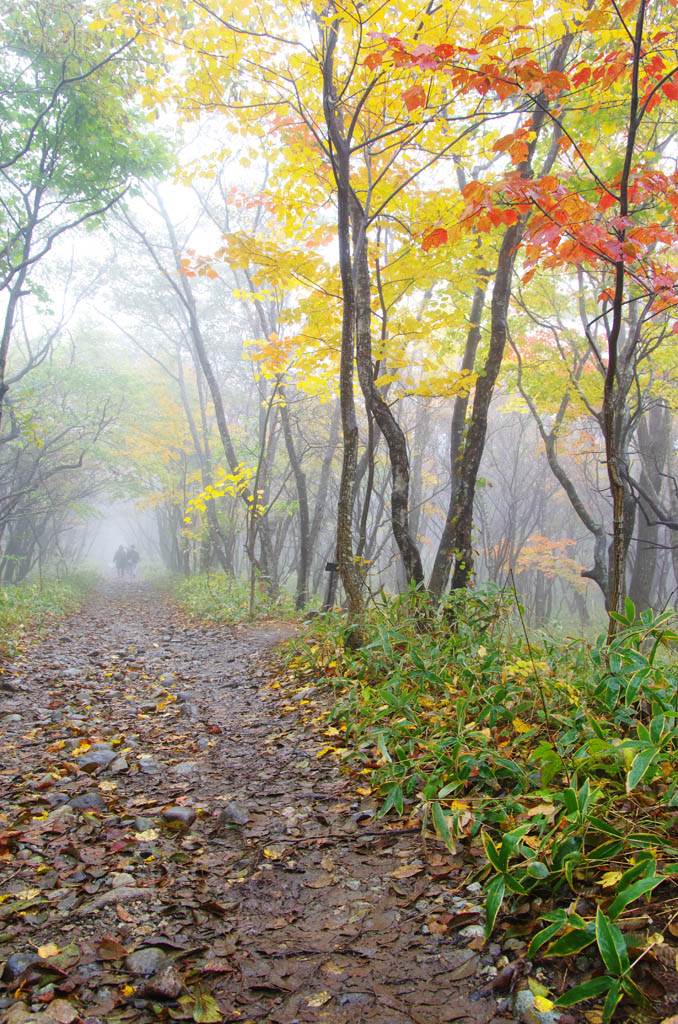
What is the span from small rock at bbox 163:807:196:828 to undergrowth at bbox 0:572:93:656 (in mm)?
4213

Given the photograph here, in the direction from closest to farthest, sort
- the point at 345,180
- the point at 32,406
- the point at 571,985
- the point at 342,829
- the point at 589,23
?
the point at 571,985, the point at 342,829, the point at 589,23, the point at 345,180, the point at 32,406

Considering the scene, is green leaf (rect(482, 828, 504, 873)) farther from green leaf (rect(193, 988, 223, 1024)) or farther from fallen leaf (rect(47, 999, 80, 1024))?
fallen leaf (rect(47, 999, 80, 1024))

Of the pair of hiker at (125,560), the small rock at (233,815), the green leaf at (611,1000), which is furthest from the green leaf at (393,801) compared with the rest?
the pair of hiker at (125,560)

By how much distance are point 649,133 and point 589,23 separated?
14.7ft

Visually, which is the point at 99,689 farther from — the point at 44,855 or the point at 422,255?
the point at 422,255

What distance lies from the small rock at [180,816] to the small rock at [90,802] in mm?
370

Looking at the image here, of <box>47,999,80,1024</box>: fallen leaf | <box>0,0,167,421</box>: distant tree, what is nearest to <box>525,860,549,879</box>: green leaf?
<box>47,999,80,1024</box>: fallen leaf

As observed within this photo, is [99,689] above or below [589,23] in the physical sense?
below

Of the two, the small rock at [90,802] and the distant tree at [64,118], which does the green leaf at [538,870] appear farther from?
the distant tree at [64,118]

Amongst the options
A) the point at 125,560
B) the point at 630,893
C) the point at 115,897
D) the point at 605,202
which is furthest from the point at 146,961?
the point at 125,560

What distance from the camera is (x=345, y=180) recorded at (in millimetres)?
4332

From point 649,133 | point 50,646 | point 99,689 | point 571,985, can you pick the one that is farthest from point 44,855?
point 649,133

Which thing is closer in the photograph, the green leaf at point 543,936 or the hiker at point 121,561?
the green leaf at point 543,936

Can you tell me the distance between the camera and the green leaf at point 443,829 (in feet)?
6.28
